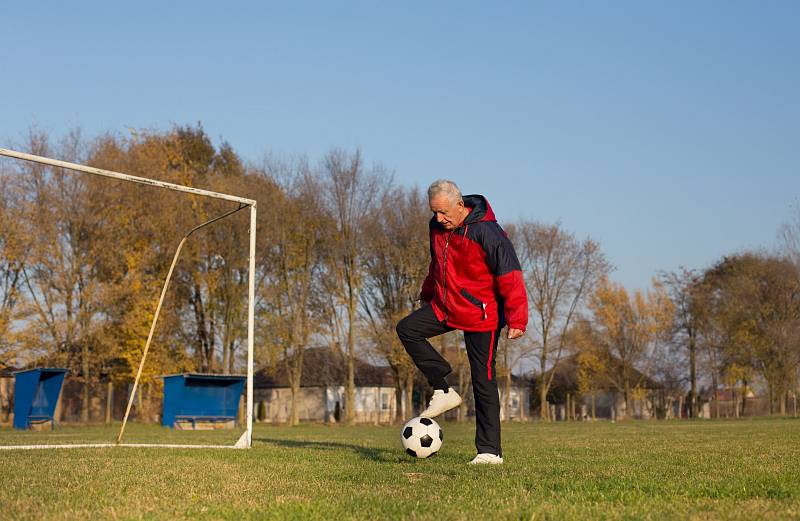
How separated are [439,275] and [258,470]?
225 cm

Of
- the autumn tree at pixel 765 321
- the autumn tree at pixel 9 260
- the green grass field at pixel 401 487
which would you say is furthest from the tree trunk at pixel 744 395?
the green grass field at pixel 401 487

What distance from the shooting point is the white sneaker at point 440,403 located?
7312mm

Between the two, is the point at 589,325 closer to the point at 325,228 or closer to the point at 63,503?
the point at 325,228

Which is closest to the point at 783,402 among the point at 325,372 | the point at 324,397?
Result: the point at 325,372

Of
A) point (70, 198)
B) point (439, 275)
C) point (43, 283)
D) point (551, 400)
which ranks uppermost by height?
point (70, 198)

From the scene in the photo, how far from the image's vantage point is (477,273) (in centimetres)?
723

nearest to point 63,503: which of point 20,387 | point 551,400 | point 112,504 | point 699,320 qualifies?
point 112,504

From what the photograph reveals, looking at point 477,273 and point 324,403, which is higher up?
point 477,273

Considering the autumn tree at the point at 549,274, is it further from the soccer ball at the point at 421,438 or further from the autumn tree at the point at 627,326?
the soccer ball at the point at 421,438

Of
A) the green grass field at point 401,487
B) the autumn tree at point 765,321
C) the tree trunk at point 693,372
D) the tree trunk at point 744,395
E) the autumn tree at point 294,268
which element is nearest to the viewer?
the green grass field at point 401,487

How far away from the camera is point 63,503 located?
4.59 meters

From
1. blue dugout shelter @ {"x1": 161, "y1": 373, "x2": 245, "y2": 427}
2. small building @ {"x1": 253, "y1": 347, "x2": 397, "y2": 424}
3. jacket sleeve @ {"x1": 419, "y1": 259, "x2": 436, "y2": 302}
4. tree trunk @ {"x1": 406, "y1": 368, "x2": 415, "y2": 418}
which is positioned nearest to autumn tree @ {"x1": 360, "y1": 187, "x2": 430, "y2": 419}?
tree trunk @ {"x1": 406, "y1": 368, "x2": 415, "y2": 418}

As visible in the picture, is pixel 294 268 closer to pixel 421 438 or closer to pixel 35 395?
pixel 35 395

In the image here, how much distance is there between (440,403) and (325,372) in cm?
4640
